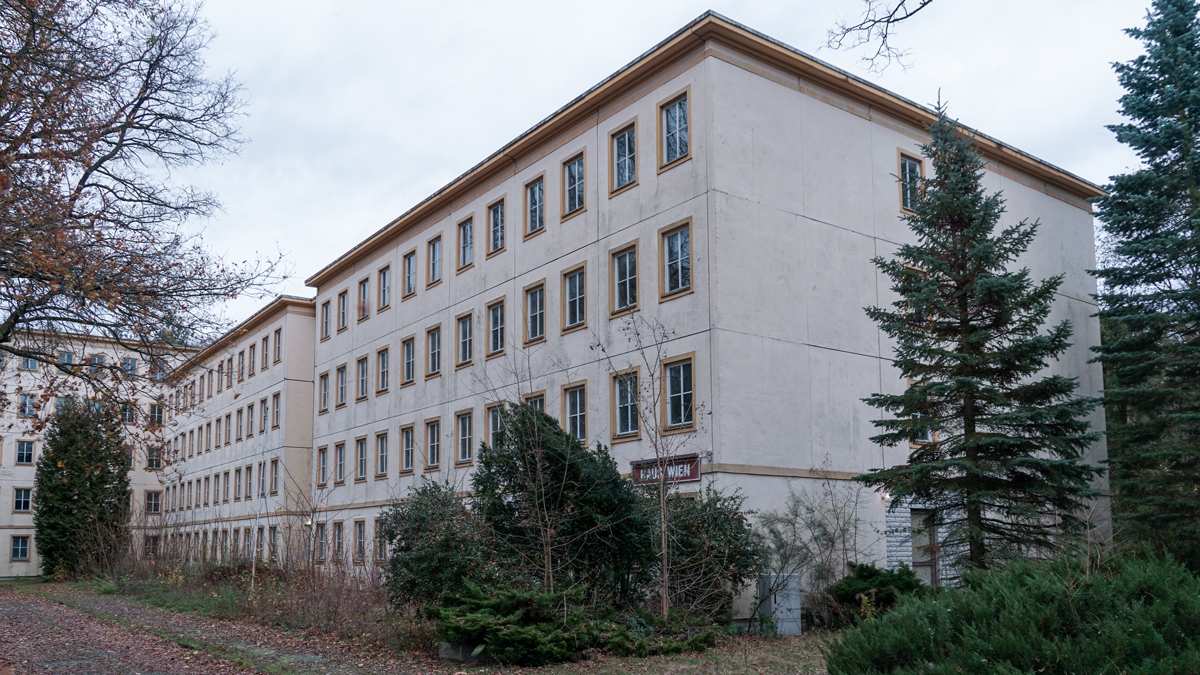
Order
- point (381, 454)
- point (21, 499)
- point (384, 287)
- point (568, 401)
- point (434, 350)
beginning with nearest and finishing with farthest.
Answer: point (568, 401) < point (434, 350) < point (381, 454) < point (384, 287) < point (21, 499)

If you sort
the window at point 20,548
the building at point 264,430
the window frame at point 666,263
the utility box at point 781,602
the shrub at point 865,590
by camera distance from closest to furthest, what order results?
1. the shrub at point 865,590
2. the utility box at point 781,602
3. the window frame at point 666,263
4. the building at point 264,430
5. the window at point 20,548

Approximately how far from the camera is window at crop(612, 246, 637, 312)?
85.8 feet

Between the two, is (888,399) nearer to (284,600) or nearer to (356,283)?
(284,600)

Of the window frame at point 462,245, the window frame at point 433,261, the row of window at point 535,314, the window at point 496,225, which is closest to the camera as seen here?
the row of window at point 535,314

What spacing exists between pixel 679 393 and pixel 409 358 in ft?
53.9

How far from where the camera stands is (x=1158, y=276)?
27.6m

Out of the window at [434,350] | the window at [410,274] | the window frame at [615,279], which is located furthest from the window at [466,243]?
the window frame at [615,279]

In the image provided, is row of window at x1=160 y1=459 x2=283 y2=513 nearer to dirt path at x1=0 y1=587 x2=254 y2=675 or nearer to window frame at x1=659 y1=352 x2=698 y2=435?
dirt path at x1=0 y1=587 x2=254 y2=675

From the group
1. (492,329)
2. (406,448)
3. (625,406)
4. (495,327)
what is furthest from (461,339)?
(625,406)

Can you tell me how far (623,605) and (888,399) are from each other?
6458mm

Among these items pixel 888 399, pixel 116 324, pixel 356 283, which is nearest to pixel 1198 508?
pixel 888 399

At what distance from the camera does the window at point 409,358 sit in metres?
37.8

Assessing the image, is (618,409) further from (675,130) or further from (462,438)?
(462,438)

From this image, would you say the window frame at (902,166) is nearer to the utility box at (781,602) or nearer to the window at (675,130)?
the window at (675,130)
